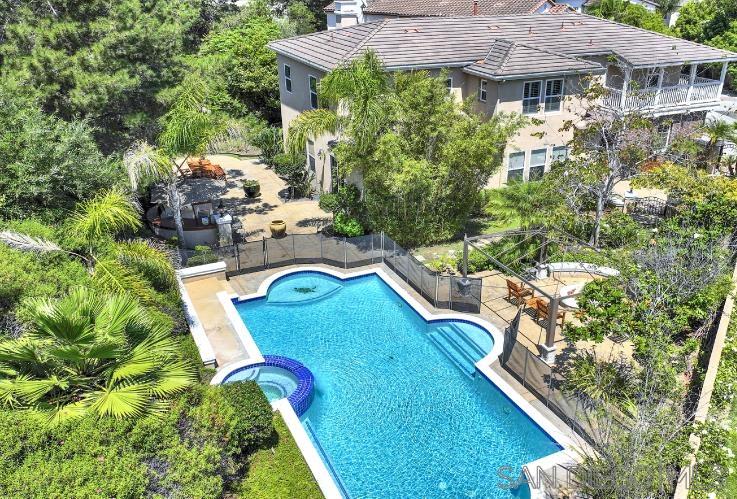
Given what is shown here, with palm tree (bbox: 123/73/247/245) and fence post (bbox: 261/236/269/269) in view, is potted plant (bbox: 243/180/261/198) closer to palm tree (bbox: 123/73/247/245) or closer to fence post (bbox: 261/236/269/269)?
palm tree (bbox: 123/73/247/245)

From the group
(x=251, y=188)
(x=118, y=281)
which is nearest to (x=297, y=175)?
(x=251, y=188)

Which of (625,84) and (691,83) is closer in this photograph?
(625,84)

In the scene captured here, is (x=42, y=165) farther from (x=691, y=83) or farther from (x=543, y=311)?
(x=691, y=83)

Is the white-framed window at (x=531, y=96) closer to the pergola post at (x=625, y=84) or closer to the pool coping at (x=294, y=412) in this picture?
the pergola post at (x=625, y=84)

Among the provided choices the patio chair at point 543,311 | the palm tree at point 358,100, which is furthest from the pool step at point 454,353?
the palm tree at point 358,100

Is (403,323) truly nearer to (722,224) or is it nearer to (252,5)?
(722,224)

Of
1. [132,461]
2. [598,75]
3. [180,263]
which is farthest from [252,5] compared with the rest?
[132,461]
